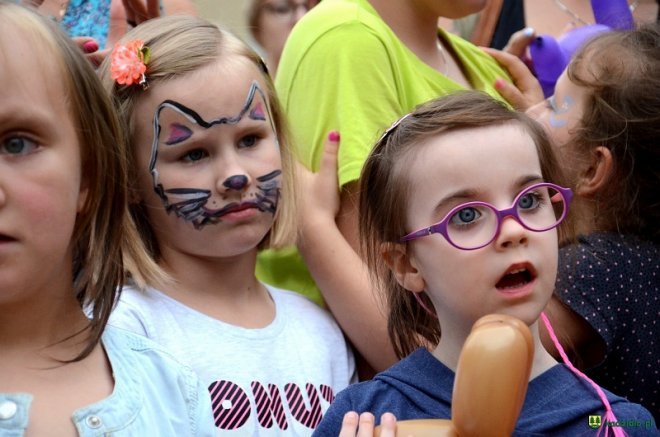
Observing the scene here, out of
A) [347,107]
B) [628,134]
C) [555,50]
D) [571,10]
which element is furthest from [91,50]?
[571,10]

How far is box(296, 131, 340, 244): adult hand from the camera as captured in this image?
99.6 inches

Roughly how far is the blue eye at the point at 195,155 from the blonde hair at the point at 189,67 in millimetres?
132

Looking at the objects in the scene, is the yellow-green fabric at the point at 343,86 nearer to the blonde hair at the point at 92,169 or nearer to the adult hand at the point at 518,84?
the adult hand at the point at 518,84

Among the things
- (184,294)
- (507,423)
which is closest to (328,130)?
(184,294)

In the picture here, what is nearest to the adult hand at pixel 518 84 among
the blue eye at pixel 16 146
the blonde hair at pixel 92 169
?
the blonde hair at pixel 92 169

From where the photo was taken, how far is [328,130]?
2.59m

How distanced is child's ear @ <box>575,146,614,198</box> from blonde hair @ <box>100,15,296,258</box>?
71 cm

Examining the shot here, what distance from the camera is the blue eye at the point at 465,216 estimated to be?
177 cm

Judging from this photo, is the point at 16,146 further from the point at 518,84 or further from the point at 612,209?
the point at 518,84

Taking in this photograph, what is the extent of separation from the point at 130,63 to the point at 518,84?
1351mm

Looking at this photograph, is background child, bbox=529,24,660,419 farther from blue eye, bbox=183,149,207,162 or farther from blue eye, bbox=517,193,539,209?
blue eye, bbox=183,149,207,162

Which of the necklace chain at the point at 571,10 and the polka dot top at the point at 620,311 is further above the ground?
the necklace chain at the point at 571,10

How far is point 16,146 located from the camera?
5.22 feet

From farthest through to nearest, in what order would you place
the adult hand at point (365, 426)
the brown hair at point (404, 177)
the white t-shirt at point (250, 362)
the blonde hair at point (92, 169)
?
the white t-shirt at point (250, 362)
the brown hair at point (404, 177)
the blonde hair at point (92, 169)
the adult hand at point (365, 426)
